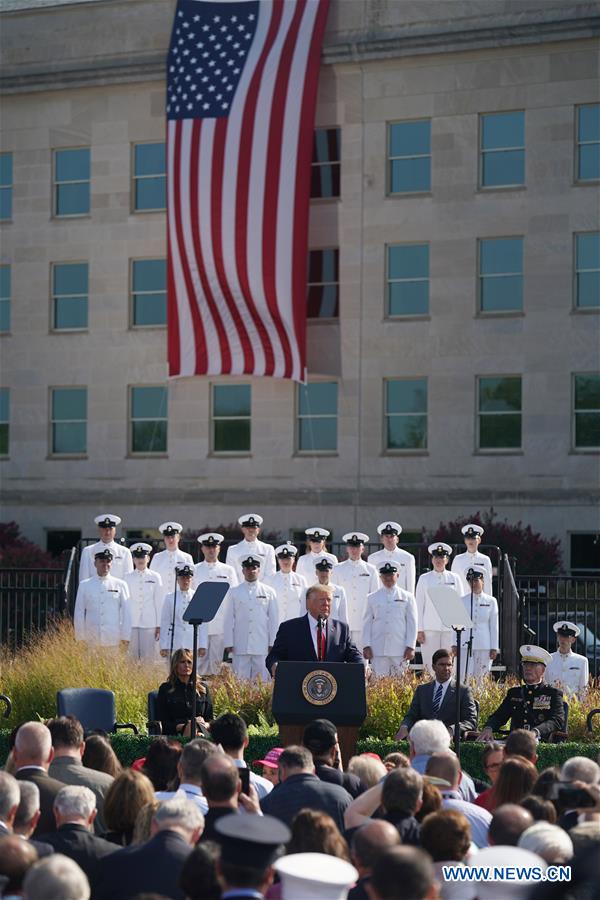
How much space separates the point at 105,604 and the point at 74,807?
41.3 feet

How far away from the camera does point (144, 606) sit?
20.0m

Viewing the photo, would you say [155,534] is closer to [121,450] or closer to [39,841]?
[121,450]

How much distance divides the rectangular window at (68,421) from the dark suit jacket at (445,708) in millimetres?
23817

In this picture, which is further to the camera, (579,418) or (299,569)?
(579,418)

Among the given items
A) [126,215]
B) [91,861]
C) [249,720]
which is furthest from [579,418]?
[91,861]

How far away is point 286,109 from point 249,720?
64.9ft

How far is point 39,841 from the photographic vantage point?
265 inches

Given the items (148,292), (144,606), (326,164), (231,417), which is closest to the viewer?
(144,606)

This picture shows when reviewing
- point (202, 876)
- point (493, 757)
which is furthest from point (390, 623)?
point (202, 876)

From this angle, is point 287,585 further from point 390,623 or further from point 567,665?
point 567,665

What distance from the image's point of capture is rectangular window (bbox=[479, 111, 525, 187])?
3281cm

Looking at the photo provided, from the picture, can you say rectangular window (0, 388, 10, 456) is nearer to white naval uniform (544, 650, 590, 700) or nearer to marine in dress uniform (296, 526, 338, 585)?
marine in dress uniform (296, 526, 338, 585)

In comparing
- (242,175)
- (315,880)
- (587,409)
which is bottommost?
(315,880)

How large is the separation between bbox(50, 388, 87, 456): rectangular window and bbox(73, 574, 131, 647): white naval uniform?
676 inches
